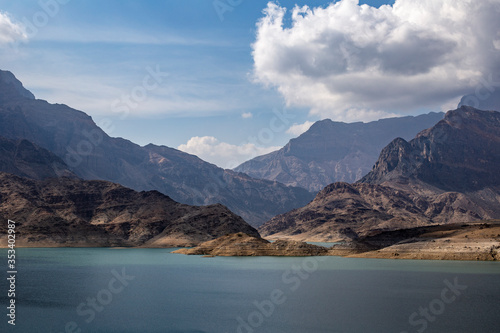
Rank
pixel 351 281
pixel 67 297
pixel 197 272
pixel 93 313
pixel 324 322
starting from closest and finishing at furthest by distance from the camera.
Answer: pixel 324 322 → pixel 93 313 → pixel 67 297 → pixel 351 281 → pixel 197 272

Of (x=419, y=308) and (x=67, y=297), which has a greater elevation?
(x=67, y=297)

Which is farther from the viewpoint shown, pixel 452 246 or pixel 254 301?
pixel 452 246

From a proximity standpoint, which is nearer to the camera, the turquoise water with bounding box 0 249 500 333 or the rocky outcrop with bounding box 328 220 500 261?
the turquoise water with bounding box 0 249 500 333

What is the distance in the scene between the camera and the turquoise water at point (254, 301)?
208ft

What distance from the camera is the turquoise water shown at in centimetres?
6350

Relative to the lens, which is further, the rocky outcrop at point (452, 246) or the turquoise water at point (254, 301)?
the rocky outcrop at point (452, 246)

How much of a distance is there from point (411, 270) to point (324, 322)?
79818mm

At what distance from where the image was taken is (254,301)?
83.6 m

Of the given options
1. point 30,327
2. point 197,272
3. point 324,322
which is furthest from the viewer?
point 197,272

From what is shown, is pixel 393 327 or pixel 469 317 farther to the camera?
pixel 469 317

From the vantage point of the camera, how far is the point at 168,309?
247ft

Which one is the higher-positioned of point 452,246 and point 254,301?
point 452,246

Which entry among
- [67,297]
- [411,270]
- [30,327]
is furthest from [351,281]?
[30,327]

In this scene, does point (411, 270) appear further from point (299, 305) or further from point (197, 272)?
point (299, 305)
